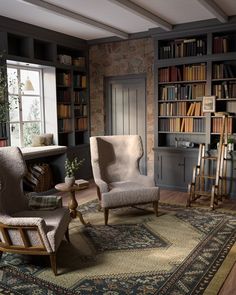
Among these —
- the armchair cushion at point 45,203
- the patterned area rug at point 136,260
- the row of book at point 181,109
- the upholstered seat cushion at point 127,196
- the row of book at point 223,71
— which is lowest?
the patterned area rug at point 136,260

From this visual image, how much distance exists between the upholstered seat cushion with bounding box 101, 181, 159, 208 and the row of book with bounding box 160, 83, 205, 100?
6.93 feet

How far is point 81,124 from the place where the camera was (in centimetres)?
679

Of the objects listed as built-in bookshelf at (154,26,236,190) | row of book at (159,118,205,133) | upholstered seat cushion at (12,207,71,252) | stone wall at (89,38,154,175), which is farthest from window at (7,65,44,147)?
upholstered seat cushion at (12,207,71,252)

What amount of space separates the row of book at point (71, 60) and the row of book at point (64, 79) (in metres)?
0.23

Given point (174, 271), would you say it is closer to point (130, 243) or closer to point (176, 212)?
point (130, 243)

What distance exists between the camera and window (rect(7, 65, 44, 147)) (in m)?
5.58

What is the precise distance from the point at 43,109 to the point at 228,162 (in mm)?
3520

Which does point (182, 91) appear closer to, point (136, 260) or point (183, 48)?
point (183, 48)

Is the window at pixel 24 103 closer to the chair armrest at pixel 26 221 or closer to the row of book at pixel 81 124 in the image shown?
the row of book at pixel 81 124

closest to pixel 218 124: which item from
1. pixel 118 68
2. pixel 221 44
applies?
pixel 221 44

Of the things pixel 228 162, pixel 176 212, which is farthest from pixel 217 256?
pixel 228 162

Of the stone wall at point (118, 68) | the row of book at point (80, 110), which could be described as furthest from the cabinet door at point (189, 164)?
the row of book at point (80, 110)

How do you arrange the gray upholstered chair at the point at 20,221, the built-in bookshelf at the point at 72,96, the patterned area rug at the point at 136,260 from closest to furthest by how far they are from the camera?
the patterned area rug at the point at 136,260
the gray upholstered chair at the point at 20,221
the built-in bookshelf at the point at 72,96

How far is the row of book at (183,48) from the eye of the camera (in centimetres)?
543
